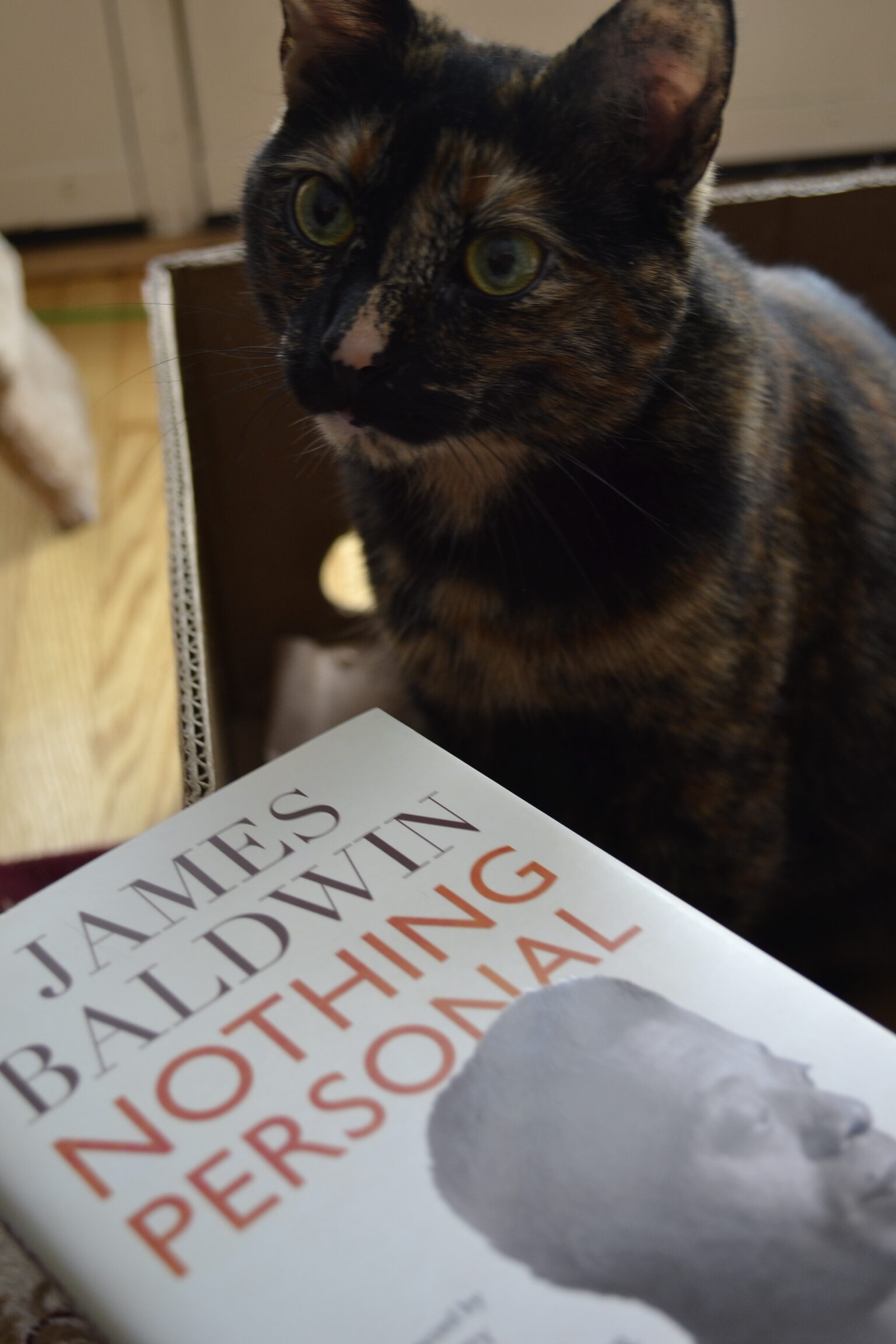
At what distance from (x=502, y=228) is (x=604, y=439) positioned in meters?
0.15

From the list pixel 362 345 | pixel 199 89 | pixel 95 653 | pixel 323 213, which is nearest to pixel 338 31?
pixel 323 213

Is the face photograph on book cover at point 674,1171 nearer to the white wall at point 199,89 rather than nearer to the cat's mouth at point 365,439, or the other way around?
the cat's mouth at point 365,439

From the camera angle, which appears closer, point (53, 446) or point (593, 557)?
point (593, 557)

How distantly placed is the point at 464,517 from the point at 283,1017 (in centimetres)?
45

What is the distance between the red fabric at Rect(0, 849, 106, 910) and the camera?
0.95 metres

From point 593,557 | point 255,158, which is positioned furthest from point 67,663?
point 593,557

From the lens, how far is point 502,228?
0.66 m

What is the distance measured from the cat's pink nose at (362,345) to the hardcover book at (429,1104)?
0.26 meters

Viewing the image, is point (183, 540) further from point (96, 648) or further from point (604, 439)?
point (96, 648)

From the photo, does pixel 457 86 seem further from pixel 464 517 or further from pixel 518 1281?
pixel 518 1281

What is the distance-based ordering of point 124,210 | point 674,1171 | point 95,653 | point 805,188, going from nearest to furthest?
1. point 674,1171
2. point 805,188
3. point 95,653
4. point 124,210

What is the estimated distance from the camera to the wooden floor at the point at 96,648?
1.31m

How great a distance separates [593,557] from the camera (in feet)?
2.51

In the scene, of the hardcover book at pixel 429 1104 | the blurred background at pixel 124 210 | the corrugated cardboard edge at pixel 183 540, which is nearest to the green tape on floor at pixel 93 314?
the blurred background at pixel 124 210
